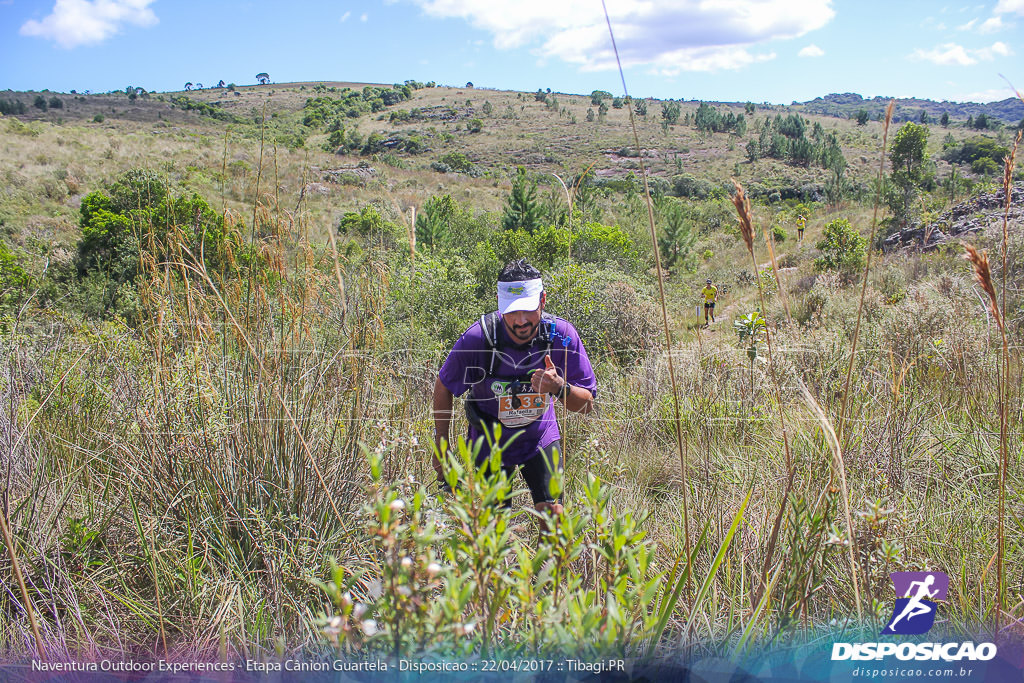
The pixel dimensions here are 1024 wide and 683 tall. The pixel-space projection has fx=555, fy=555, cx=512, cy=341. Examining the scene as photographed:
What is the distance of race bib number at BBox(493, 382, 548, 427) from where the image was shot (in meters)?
2.68

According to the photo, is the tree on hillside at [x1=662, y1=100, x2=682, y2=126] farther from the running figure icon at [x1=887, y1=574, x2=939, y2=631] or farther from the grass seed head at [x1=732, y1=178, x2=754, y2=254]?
the grass seed head at [x1=732, y1=178, x2=754, y2=254]

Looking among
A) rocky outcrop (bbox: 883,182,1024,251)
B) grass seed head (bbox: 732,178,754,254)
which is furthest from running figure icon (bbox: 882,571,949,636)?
rocky outcrop (bbox: 883,182,1024,251)

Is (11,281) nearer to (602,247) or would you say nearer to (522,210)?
(602,247)

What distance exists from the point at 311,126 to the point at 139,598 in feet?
171

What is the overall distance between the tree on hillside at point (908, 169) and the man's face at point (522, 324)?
22.5 m

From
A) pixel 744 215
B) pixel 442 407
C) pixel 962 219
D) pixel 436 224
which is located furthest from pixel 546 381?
pixel 962 219

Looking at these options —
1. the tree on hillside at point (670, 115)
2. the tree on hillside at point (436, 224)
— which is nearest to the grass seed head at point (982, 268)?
the tree on hillside at point (436, 224)

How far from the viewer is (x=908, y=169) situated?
834 inches

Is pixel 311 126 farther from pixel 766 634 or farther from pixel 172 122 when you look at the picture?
pixel 766 634

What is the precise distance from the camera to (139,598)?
198 centimetres

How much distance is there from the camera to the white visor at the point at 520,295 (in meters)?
2.59

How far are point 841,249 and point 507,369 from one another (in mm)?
15454

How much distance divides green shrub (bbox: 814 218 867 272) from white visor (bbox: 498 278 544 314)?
14.0 m

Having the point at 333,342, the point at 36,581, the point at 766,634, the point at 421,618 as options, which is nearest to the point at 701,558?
the point at 766,634
